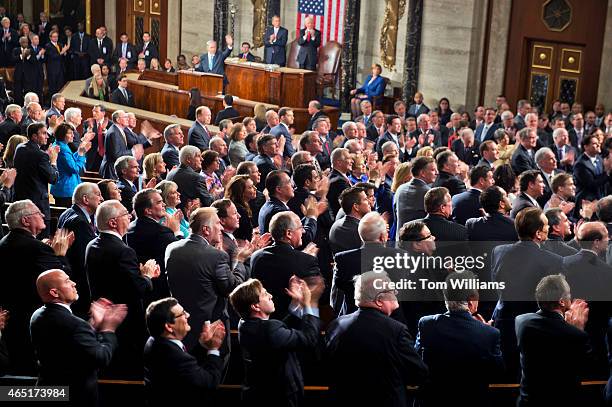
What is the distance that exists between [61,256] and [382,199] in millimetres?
3493

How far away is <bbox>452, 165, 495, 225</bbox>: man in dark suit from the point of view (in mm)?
7469

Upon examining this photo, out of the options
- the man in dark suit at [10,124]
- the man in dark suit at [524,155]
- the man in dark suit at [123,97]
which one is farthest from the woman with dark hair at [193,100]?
the man in dark suit at [524,155]

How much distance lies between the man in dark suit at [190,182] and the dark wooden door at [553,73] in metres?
9.24

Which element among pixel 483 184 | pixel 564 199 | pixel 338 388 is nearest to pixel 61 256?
pixel 338 388

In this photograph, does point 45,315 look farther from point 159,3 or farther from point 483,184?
point 159,3

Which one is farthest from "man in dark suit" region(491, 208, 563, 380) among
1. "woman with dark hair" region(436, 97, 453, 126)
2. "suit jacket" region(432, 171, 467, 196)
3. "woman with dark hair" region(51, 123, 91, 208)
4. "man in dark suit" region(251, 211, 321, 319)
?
"woman with dark hair" region(436, 97, 453, 126)

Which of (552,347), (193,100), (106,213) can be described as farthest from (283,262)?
(193,100)

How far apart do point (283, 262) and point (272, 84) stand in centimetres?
1015

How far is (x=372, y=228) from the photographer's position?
5941 mm

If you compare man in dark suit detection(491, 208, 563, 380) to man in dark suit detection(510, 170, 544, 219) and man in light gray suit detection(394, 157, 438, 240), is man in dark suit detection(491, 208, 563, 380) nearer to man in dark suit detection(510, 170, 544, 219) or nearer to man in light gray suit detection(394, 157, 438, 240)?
man in dark suit detection(510, 170, 544, 219)

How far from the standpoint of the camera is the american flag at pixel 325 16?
60.3ft

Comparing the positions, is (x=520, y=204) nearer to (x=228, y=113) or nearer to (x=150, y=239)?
(x=150, y=239)

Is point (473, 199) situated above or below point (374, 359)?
above

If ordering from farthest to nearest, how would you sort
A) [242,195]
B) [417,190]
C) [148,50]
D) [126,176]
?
[148,50]
[126,176]
[417,190]
[242,195]
